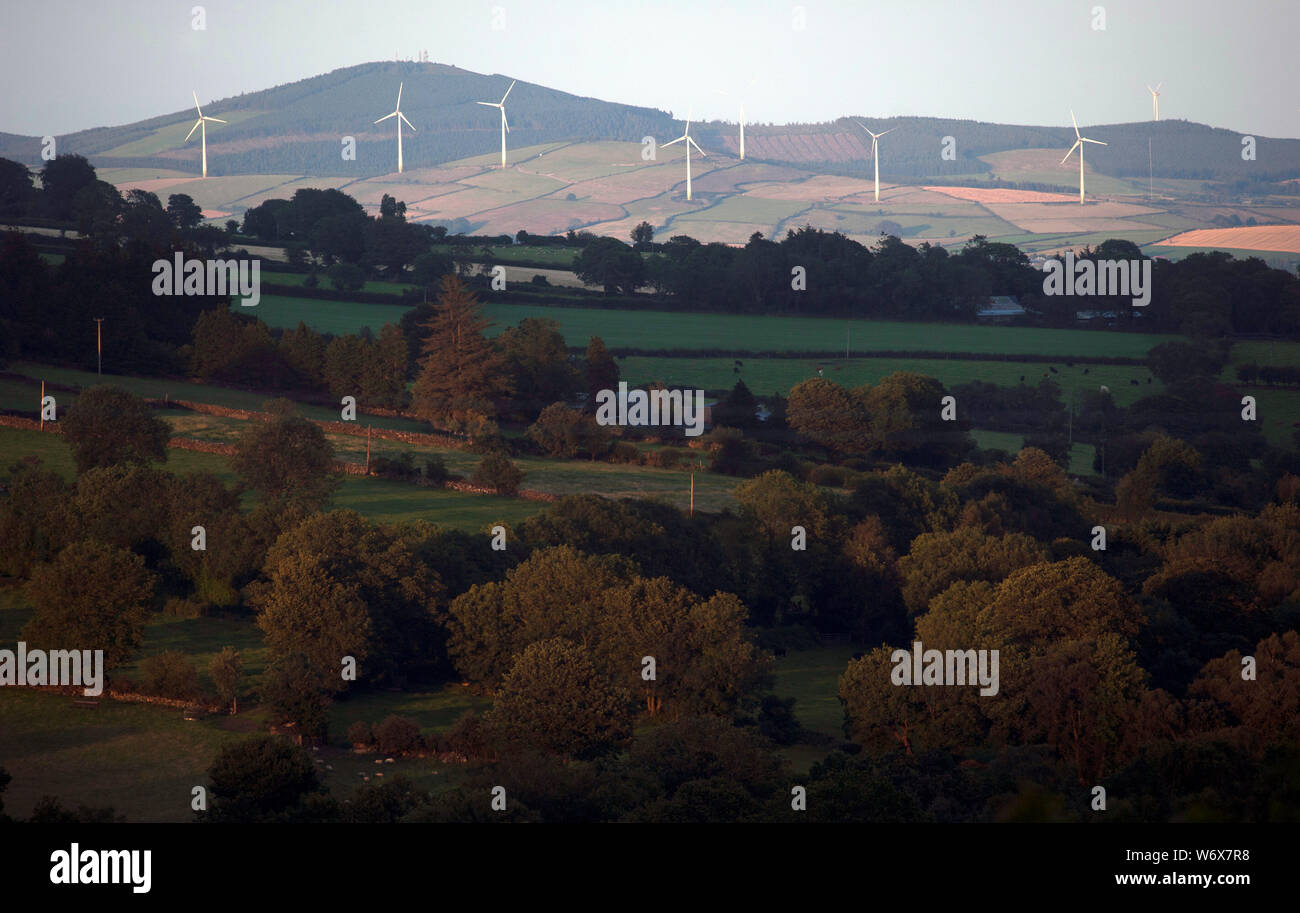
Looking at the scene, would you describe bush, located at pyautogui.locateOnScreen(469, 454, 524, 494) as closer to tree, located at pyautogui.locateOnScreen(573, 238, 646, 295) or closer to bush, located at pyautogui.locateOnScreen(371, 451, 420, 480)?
bush, located at pyautogui.locateOnScreen(371, 451, 420, 480)

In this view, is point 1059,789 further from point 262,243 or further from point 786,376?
point 262,243

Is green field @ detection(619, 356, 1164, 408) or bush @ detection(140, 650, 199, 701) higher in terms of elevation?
green field @ detection(619, 356, 1164, 408)

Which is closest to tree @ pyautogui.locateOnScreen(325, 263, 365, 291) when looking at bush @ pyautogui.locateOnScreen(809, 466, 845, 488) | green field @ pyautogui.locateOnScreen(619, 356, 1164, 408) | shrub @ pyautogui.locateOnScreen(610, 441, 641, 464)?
green field @ pyautogui.locateOnScreen(619, 356, 1164, 408)

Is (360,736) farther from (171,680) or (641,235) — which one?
(641,235)

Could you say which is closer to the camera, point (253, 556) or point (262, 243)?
point (253, 556)
